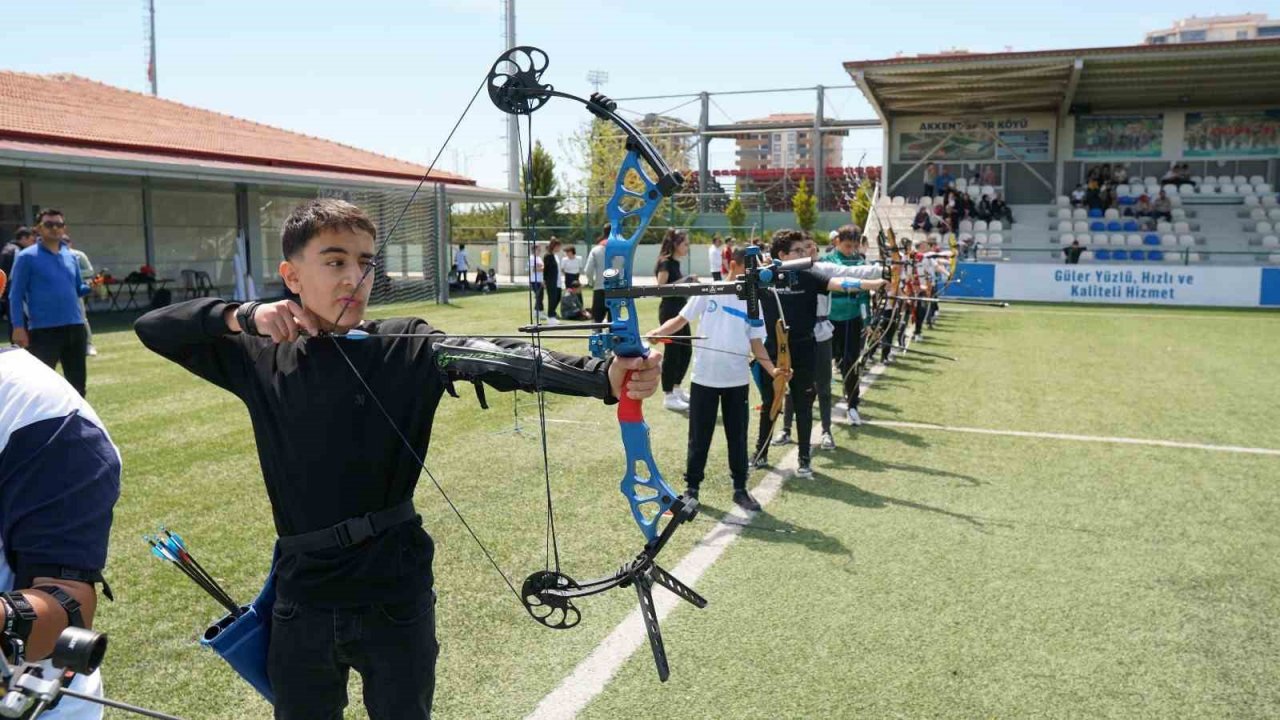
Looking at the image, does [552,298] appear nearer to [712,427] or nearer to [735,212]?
[712,427]

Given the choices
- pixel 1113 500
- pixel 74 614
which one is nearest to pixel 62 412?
pixel 74 614

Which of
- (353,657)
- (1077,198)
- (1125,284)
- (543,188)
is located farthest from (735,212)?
(353,657)

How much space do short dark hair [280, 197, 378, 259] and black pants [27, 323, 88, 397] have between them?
7317 mm

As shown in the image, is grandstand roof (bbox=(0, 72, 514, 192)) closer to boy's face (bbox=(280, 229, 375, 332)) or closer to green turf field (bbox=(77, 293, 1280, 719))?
green turf field (bbox=(77, 293, 1280, 719))

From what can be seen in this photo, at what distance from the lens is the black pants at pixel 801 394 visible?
7.66m

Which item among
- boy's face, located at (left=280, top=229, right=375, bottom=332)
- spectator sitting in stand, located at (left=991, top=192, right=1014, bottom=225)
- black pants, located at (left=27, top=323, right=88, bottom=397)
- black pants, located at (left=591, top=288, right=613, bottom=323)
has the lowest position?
black pants, located at (left=27, top=323, right=88, bottom=397)

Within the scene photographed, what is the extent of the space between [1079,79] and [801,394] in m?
27.7

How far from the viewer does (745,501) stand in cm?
671

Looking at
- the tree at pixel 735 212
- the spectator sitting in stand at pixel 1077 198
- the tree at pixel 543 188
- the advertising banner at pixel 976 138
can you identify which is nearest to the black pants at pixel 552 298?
the tree at pixel 543 188

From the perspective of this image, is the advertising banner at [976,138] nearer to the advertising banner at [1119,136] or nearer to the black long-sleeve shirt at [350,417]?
the advertising banner at [1119,136]

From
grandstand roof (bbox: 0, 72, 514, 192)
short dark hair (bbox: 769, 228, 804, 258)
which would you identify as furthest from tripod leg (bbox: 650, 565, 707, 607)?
grandstand roof (bbox: 0, 72, 514, 192)

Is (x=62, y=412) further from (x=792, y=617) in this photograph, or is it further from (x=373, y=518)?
(x=792, y=617)

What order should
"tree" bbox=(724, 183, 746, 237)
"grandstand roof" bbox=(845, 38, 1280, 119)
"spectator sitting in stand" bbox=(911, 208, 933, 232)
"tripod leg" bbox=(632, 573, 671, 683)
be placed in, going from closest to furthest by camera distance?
1. "tripod leg" bbox=(632, 573, 671, 683)
2. "grandstand roof" bbox=(845, 38, 1280, 119)
3. "spectator sitting in stand" bbox=(911, 208, 933, 232)
4. "tree" bbox=(724, 183, 746, 237)

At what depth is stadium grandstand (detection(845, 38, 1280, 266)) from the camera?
29.1 metres
